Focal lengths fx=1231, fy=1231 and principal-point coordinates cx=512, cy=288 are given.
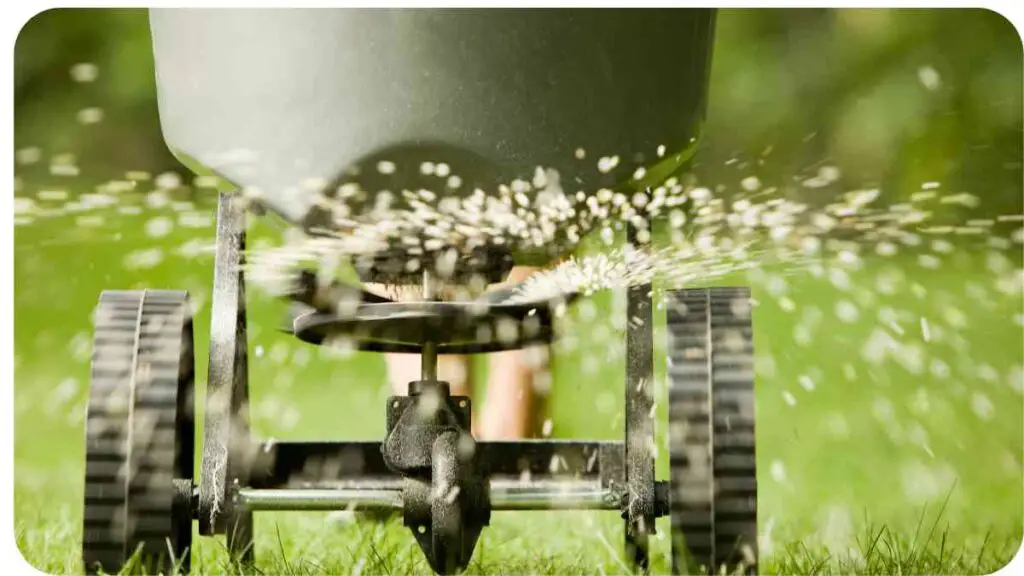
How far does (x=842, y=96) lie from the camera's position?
4348mm

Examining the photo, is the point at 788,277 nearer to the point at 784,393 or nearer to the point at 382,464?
the point at 784,393

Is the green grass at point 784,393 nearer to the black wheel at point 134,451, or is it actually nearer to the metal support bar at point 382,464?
the metal support bar at point 382,464

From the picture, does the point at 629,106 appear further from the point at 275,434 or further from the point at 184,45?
the point at 275,434

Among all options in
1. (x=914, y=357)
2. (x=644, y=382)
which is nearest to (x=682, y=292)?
(x=644, y=382)

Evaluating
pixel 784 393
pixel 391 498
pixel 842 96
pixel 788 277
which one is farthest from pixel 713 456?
pixel 788 277

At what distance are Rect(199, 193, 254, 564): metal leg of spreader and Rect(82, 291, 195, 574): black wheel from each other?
0.03 m

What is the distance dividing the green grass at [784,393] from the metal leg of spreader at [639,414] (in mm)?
628

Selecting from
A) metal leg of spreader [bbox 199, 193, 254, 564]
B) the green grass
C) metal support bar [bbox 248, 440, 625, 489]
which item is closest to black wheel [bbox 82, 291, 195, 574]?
metal leg of spreader [bbox 199, 193, 254, 564]

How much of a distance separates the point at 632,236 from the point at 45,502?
1431mm

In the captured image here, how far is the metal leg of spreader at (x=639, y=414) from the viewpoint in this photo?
138 centimetres

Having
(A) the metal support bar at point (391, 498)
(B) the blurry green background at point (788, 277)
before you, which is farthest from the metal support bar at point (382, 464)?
(B) the blurry green background at point (788, 277)

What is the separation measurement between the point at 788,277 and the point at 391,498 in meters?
3.60

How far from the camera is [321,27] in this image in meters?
1.40

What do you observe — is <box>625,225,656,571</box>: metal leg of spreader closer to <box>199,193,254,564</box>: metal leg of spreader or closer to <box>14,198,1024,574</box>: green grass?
<box>199,193,254,564</box>: metal leg of spreader
